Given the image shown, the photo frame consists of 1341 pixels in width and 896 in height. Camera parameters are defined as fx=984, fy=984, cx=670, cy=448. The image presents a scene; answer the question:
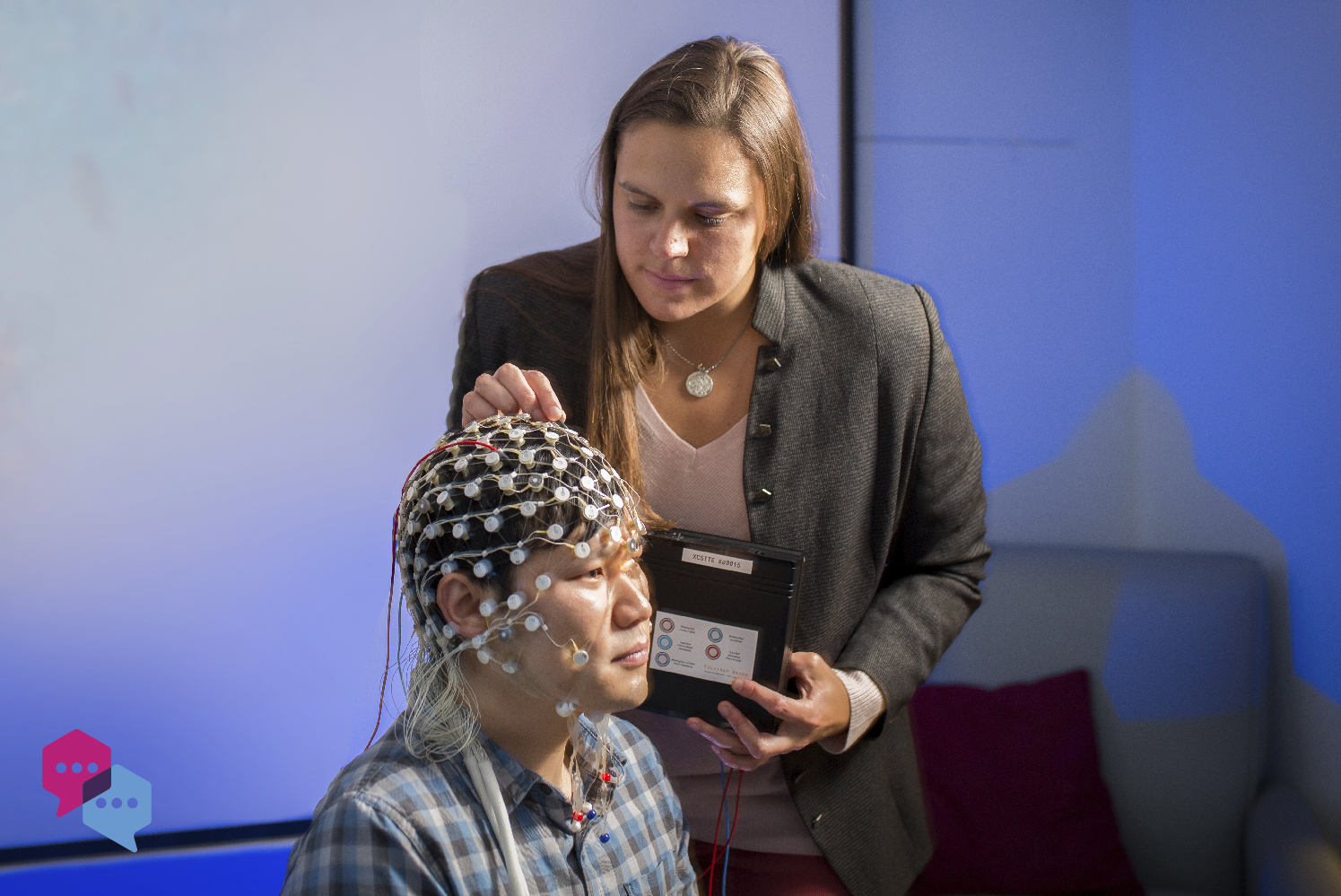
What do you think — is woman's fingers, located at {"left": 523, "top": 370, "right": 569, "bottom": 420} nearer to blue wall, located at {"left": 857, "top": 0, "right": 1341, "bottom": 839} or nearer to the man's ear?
the man's ear

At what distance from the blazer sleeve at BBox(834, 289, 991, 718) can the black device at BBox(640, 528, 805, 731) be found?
0.16m

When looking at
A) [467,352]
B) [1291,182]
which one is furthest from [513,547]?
[1291,182]

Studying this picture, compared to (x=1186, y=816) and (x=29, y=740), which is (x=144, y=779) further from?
(x=1186, y=816)

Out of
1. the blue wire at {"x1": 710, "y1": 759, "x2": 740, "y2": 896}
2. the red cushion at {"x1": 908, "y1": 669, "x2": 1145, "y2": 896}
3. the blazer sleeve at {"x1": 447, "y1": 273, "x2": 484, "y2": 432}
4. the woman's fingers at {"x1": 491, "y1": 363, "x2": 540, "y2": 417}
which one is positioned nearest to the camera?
the woman's fingers at {"x1": 491, "y1": 363, "x2": 540, "y2": 417}

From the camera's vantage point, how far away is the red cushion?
2.26 meters

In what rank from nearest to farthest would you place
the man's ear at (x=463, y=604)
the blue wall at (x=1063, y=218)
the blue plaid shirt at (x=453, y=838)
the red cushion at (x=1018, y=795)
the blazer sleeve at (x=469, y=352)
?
1. the blue plaid shirt at (x=453, y=838)
2. the man's ear at (x=463, y=604)
3. the blazer sleeve at (x=469, y=352)
4. the red cushion at (x=1018, y=795)
5. the blue wall at (x=1063, y=218)

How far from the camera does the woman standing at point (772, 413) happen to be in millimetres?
1320

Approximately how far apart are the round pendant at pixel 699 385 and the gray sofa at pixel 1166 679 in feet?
4.37

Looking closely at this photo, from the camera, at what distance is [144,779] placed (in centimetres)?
246

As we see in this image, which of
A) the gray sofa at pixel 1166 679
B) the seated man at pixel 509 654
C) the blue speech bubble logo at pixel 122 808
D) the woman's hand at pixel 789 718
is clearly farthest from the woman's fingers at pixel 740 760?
the blue speech bubble logo at pixel 122 808

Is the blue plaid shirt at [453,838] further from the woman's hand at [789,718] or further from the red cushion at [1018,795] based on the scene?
the red cushion at [1018,795]

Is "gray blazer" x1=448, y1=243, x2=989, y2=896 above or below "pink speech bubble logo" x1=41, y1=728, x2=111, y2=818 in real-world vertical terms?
above

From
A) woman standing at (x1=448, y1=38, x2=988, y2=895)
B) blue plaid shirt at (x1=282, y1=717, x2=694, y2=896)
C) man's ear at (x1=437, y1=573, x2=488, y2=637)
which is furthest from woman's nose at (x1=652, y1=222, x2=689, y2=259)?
blue plaid shirt at (x1=282, y1=717, x2=694, y2=896)

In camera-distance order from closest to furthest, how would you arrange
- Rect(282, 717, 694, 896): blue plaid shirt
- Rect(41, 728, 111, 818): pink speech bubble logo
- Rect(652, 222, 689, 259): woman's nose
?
Rect(282, 717, 694, 896): blue plaid shirt, Rect(652, 222, 689, 259): woman's nose, Rect(41, 728, 111, 818): pink speech bubble logo
